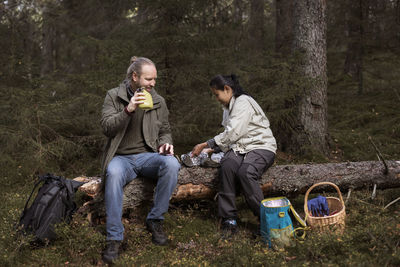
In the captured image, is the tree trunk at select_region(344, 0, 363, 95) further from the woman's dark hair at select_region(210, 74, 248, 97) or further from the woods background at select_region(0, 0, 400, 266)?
the woman's dark hair at select_region(210, 74, 248, 97)

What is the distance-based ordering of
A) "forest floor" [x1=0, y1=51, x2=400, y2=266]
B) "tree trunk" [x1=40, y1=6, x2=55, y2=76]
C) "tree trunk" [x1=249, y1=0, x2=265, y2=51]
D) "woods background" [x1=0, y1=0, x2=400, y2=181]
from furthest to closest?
"tree trunk" [x1=40, y1=6, x2=55, y2=76], "tree trunk" [x1=249, y1=0, x2=265, y2=51], "woods background" [x1=0, y1=0, x2=400, y2=181], "forest floor" [x1=0, y1=51, x2=400, y2=266]

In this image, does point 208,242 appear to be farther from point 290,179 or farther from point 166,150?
point 290,179

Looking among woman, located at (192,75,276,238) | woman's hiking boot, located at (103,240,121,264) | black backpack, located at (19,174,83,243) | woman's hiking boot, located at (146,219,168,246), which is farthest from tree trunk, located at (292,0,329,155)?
black backpack, located at (19,174,83,243)

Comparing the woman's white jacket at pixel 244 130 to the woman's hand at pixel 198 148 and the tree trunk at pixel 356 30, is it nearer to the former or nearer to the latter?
the woman's hand at pixel 198 148

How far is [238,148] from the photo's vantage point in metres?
4.36

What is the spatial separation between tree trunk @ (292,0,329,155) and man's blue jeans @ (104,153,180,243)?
372cm

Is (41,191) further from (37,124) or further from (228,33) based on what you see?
Answer: (228,33)

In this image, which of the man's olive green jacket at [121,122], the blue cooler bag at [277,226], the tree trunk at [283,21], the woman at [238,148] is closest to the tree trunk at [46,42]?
the tree trunk at [283,21]

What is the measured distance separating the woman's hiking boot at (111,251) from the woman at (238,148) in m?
1.18

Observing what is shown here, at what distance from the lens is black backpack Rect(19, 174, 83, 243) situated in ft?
12.0

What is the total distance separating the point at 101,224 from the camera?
422 cm

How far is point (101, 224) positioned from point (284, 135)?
13.8 ft

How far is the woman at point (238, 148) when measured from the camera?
4.03 m

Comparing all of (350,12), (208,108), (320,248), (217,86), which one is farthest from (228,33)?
(350,12)
